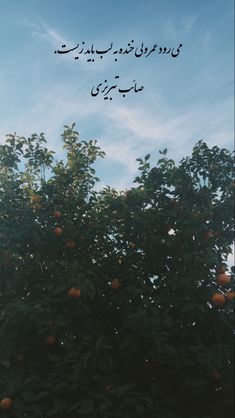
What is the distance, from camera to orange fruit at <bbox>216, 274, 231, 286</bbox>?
14.5ft

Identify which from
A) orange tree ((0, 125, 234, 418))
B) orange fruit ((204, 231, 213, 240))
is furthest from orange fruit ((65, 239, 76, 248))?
orange fruit ((204, 231, 213, 240))

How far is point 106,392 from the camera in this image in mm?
3736

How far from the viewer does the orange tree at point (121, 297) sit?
3.89m

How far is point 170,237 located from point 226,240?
702 millimetres

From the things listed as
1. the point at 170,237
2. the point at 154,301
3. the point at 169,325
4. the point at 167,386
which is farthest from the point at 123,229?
the point at 167,386

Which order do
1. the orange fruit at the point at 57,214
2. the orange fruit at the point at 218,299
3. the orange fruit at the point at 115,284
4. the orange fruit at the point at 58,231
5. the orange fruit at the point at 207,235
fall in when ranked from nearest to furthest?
the orange fruit at the point at 218,299 < the orange fruit at the point at 115,284 < the orange fruit at the point at 207,235 < the orange fruit at the point at 58,231 < the orange fruit at the point at 57,214

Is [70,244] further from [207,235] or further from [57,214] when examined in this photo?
[207,235]

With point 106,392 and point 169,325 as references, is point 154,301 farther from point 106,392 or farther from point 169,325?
point 106,392

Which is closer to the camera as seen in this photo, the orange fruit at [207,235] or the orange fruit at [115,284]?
the orange fruit at [115,284]

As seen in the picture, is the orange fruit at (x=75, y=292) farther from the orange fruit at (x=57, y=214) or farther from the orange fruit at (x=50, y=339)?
the orange fruit at (x=57, y=214)

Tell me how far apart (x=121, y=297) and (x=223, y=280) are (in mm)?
1122

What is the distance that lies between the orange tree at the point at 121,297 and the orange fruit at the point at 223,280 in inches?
1.0

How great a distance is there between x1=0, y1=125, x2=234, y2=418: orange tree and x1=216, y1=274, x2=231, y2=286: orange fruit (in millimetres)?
25

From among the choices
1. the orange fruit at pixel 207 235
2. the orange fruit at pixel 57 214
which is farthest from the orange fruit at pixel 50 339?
the orange fruit at pixel 207 235
